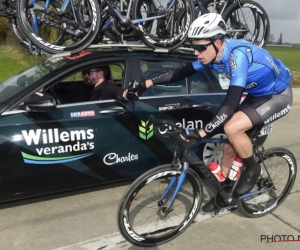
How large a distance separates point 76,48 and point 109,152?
3.68ft

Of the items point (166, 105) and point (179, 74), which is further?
point (166, 105)

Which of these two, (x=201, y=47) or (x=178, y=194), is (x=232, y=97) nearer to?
(x=201, y=47)

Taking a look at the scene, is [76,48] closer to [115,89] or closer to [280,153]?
[115,89]

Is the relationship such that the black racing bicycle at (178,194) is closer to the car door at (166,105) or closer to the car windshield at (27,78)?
the car door at (166,105)

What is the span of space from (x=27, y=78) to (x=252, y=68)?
2.28m

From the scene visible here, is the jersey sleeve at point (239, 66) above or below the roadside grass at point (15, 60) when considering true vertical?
above

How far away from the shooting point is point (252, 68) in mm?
3025

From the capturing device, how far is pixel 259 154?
136 inches

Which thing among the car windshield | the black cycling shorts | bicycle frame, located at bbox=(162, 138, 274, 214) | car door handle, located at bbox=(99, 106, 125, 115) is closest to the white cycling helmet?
the black cycling shorts

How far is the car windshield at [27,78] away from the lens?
355cm

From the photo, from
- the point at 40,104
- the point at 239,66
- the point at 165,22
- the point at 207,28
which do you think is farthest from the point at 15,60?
the point at 239,66

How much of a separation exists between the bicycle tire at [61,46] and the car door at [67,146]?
59 centimetres

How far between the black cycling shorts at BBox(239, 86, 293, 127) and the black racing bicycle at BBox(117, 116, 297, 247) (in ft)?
0.57

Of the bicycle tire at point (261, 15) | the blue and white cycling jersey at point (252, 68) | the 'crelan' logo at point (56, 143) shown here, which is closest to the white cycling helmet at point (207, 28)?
the blue and white cycling jersey at point (252, 68)
